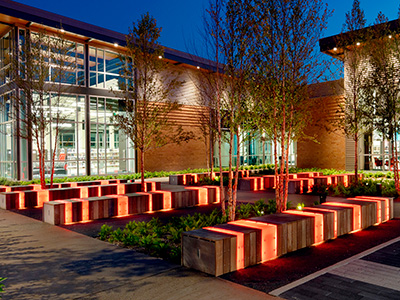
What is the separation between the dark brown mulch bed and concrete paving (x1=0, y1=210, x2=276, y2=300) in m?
0.37

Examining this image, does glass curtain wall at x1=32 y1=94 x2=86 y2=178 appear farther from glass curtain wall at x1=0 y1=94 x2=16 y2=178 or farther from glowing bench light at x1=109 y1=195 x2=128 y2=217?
glowing bench light at x1=109 y1=195 x2=128 y2=217

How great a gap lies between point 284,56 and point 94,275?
6.16m

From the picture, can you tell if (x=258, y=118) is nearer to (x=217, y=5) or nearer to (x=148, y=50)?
(x=217, y=5)

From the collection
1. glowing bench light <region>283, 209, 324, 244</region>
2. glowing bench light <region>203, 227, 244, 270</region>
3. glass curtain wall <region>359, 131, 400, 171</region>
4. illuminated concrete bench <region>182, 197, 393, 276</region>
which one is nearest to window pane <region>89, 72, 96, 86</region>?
glass curtain wall <region>359, 131, 400, 171</region>

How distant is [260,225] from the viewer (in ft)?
19.8

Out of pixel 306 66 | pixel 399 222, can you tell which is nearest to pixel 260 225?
pixel 306 66

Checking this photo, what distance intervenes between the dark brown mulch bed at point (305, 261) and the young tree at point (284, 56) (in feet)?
6.46

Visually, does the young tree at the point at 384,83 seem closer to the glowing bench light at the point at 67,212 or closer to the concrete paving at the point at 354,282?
the concrete paving at the point at 354,282

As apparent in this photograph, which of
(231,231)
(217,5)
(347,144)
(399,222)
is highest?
(217,5)

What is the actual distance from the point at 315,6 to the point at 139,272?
7.13 metres

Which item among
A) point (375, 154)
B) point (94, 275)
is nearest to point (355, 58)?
point (375, 154)

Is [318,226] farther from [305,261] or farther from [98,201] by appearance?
[98,201]

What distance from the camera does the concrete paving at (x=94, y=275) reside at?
4.36 meters

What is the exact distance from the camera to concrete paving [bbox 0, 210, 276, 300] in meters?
4.36
